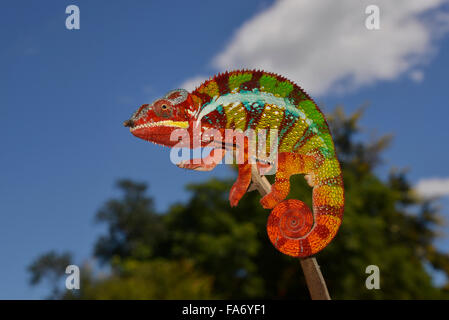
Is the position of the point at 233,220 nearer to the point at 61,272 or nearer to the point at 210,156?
the point at 61,272

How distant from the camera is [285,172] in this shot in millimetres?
2596

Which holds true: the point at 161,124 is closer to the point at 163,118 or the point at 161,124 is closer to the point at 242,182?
the point at 163,118

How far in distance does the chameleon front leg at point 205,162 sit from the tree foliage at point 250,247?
8.72m

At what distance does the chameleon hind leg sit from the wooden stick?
135 millimetres

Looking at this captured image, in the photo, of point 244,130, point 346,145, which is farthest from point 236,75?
point 346,145

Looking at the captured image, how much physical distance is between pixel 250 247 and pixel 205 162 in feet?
40.5

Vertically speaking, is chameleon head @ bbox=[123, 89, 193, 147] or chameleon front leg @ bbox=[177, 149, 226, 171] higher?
chameleon head @ bbox=[123, 89, 193, 147]

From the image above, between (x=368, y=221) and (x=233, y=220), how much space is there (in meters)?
4.74

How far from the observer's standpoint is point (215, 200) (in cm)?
1673

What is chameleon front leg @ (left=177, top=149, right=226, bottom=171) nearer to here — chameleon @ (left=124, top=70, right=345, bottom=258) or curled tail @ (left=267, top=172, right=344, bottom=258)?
chameleon @ (left=124, top=70, right=345, bottom=258)

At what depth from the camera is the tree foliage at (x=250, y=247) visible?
12748 mm

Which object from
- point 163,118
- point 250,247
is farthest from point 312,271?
point 250,247

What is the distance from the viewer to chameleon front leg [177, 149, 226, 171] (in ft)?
8.60

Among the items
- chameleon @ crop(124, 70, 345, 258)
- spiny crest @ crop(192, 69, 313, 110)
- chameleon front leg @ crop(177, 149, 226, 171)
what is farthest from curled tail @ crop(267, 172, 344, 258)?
spiny crest @ crop(192, 69, 313, 110)
